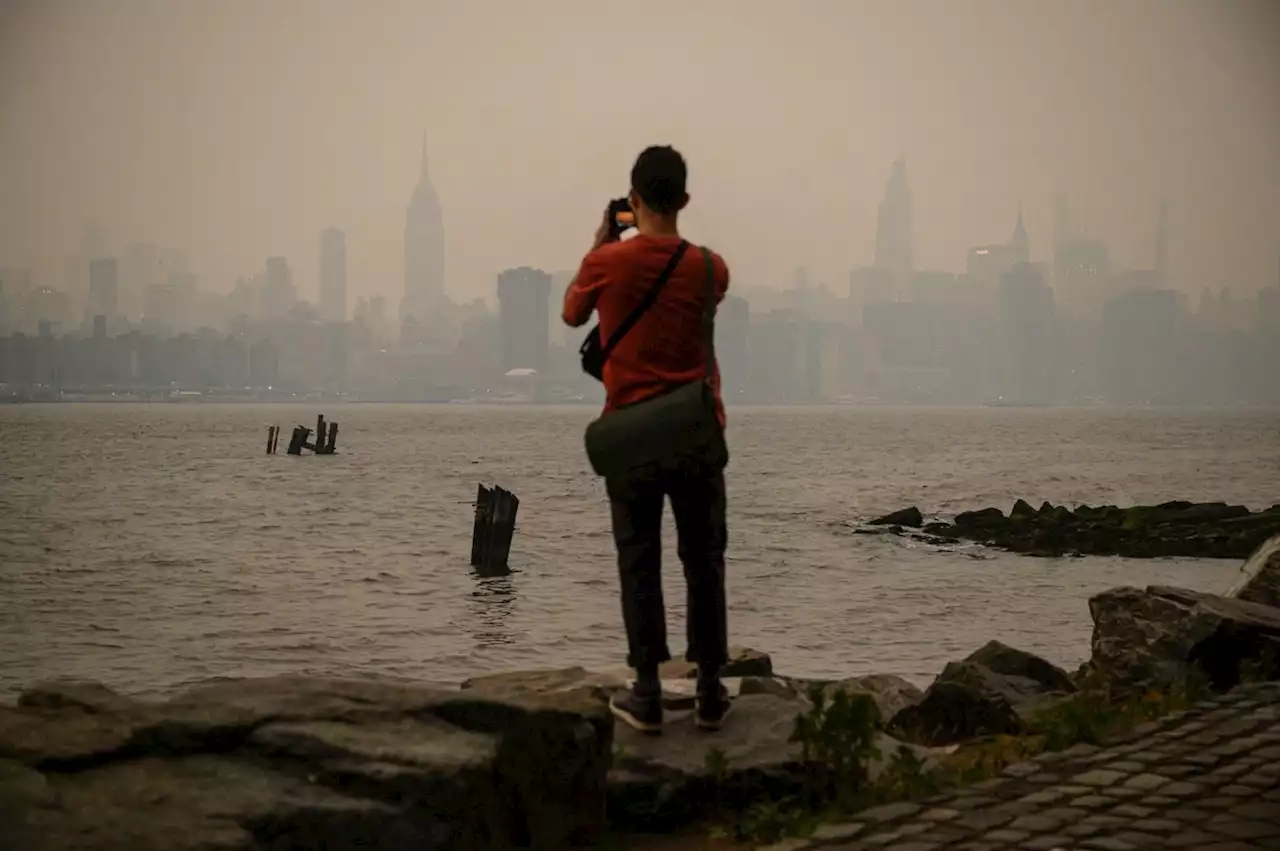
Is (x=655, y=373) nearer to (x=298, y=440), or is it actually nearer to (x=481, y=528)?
(x=481, y=528)

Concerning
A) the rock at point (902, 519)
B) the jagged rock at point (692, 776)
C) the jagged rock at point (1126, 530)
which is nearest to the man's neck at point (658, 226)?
the jagged rock at point (692, 776)

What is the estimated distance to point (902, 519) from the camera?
39.9 m

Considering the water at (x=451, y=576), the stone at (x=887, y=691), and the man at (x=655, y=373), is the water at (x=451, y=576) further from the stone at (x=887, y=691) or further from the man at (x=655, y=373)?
the man at (x=655, y=373)

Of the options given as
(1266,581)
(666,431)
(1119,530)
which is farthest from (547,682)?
(1119,530)

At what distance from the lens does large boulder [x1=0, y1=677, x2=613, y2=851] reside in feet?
14.1

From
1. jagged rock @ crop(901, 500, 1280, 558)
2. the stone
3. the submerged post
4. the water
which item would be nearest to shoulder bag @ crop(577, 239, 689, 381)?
the stone

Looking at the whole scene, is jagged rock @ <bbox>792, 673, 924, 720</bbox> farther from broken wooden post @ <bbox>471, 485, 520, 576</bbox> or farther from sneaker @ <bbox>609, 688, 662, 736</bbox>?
broken wooden post @ <bbox>471, 485, 520, 576</bbox>

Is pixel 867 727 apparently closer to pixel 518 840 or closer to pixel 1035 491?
pixel 518 840

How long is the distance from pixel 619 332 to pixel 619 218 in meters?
0.53

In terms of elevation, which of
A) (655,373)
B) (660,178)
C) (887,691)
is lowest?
(887,691)

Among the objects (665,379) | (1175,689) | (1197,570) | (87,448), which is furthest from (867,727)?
(87,448)

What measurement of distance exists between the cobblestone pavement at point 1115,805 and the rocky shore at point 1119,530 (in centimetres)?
2704

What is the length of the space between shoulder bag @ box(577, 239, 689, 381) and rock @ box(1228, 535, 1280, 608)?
249 inches

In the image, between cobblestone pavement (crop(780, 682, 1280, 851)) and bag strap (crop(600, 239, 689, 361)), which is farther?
bag strap (crop(600, 239, 689, 361))
